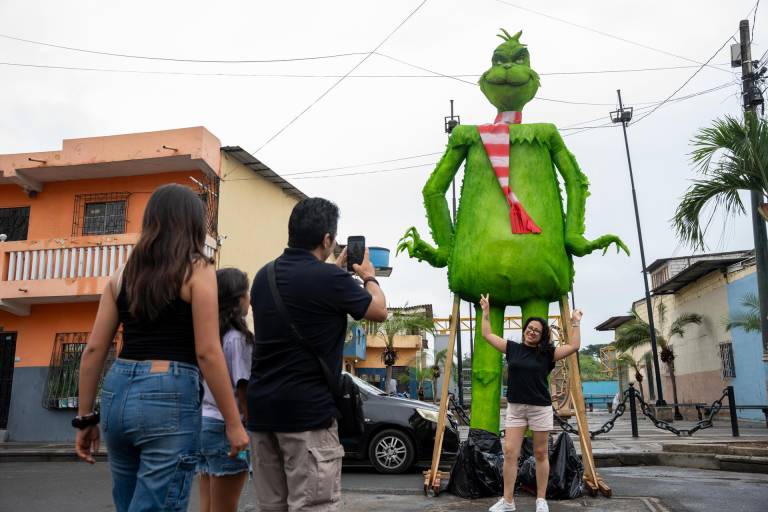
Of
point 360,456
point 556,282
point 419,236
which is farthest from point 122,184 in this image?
point 556,282

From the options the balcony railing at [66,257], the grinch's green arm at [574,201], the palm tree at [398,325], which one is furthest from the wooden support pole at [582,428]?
the palm tree at [398,325]

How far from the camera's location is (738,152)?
7641 millimetres

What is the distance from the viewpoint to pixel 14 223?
16.8 meters

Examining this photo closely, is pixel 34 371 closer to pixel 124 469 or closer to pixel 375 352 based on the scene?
pixel 124 469

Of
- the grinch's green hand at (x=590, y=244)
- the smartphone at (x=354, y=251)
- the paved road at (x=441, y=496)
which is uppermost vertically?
the grinch's green hand at (x=590, y=244)

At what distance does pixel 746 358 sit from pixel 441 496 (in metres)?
17.0

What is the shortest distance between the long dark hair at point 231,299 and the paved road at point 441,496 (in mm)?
2506

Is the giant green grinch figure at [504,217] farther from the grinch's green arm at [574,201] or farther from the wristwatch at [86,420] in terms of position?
the wristwatch at [86,420]

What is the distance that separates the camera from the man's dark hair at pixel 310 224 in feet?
9.59

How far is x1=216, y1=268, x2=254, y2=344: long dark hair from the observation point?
11.8 feet

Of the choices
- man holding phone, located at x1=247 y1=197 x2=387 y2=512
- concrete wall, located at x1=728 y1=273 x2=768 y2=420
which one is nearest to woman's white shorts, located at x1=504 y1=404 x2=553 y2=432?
man holding phone, located at x1=247 y1=197 x2=387 y2=512

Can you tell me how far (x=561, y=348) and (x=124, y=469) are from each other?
3.76m

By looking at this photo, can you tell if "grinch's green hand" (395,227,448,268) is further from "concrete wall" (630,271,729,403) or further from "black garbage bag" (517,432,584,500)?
"concrete wall" (630,271,729,403)

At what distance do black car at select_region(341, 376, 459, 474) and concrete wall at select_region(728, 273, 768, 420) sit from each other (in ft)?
44.6
